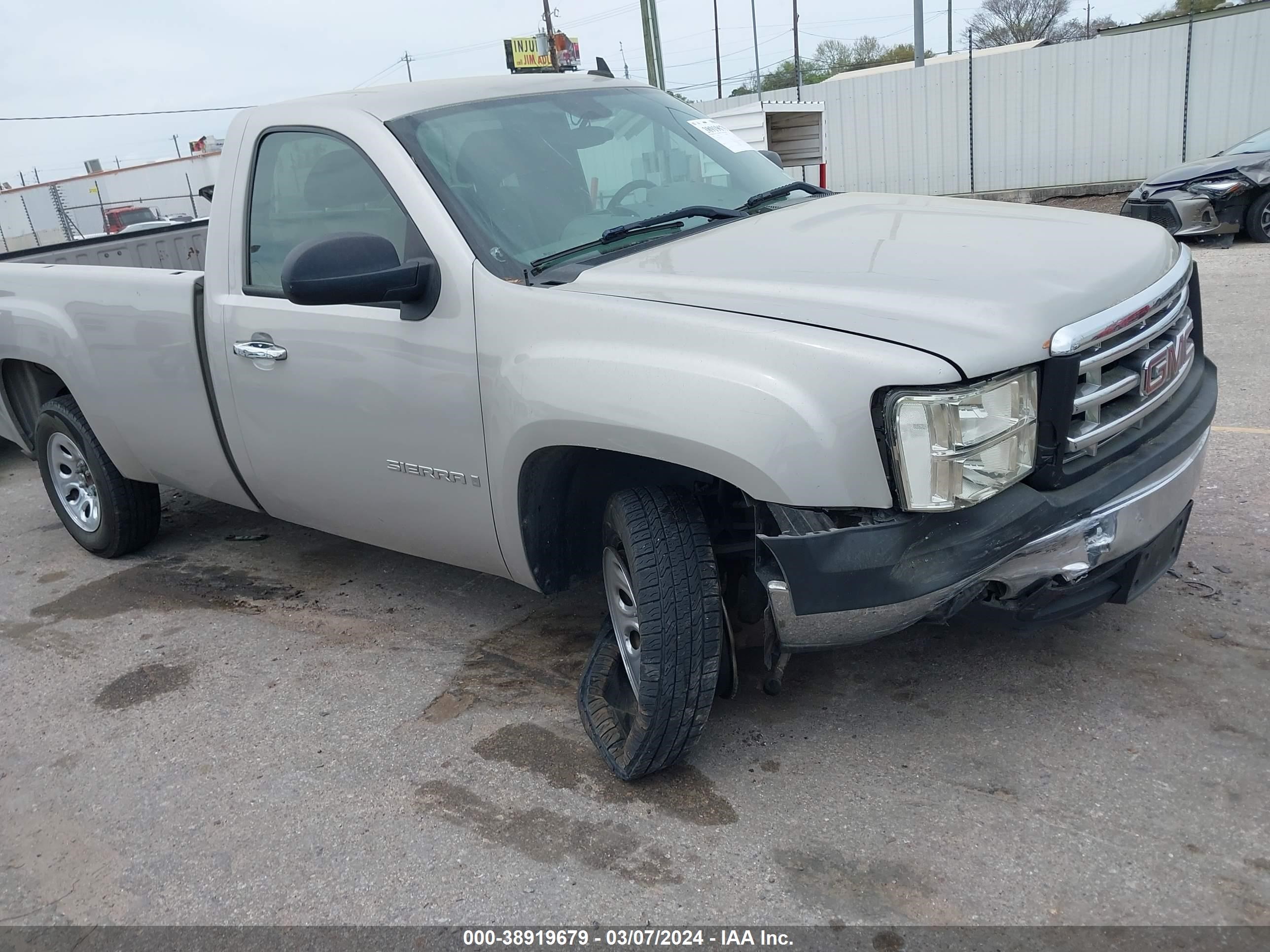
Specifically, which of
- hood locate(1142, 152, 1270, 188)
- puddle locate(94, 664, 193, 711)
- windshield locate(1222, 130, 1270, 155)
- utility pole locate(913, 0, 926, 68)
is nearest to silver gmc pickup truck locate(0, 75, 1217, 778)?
puddle locate(94, 664, 193, 711)

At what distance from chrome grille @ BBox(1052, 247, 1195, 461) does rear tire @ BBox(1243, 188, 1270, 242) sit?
9.02m

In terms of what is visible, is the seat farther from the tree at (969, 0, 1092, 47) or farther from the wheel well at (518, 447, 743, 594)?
the tree at (969, 0, 1092, 47)

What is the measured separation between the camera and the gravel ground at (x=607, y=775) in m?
2.46

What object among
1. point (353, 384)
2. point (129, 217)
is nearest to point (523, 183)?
point (353, 384)

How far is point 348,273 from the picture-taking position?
2936 millimetres

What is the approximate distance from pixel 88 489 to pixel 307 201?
7.34ft

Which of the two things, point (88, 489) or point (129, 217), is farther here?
point (129, 217)

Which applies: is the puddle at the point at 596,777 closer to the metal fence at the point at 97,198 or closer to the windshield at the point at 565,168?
the windshield at the point at 565,168

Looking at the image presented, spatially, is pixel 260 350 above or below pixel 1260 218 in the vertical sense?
above

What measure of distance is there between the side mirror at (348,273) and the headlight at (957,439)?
1.44 meters

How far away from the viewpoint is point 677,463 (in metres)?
2.60

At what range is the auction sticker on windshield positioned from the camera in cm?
398

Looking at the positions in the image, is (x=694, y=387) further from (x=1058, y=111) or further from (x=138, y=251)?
(x=1058, y=111)

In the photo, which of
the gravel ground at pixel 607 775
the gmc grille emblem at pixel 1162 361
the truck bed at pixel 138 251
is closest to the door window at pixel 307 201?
the gravel ground at pixel 607 775
